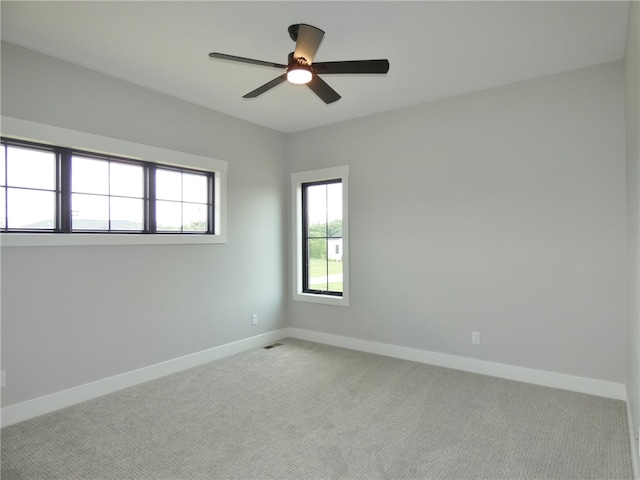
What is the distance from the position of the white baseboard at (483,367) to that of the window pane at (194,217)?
6.46ft

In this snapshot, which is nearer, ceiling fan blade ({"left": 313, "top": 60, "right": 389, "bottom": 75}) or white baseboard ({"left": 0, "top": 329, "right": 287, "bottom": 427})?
ceiling fan blade ({"left": 313, "top": 60, "right": 389, "bottom": 75})

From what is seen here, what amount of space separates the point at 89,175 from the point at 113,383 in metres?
1.88

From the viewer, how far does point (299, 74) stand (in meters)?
2.51

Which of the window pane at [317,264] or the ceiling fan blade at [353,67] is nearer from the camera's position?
the ceiling fan blade at [353,67]

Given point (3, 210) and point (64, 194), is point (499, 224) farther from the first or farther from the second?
point (3, 210)

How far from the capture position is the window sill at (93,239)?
9.32 feet

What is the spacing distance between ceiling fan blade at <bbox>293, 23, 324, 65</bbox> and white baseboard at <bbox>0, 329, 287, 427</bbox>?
3.14m

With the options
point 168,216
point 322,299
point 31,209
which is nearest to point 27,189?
point 31,209

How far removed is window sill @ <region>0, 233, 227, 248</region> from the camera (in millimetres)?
2840

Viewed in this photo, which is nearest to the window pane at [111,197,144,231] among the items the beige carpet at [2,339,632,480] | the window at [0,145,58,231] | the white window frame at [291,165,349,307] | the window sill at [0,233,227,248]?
the window sill at [0,233,227,248]

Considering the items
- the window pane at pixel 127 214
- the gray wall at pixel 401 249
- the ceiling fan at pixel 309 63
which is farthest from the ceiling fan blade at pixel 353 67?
the window pane at pixel 127 214

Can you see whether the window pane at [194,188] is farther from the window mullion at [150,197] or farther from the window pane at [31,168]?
the window pane at [31,168]

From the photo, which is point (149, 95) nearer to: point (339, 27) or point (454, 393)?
point (339, 27)

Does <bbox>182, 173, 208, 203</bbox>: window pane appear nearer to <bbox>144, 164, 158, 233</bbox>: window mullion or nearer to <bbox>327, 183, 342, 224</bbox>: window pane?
<bbox>144, 164, 158, 233</bbox>: window mullion
